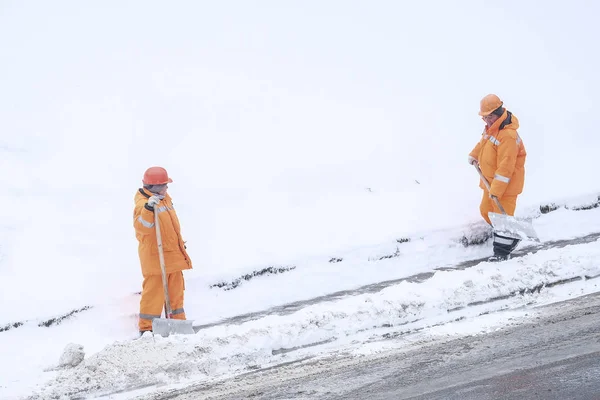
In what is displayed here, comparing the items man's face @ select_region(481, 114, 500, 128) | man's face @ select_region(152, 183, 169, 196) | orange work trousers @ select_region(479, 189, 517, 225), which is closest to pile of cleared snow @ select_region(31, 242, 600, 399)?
orange work trousers @ select_region(479, 189, 517, 225)

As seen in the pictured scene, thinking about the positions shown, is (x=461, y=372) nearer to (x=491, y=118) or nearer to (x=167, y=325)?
(x=167, y=325)

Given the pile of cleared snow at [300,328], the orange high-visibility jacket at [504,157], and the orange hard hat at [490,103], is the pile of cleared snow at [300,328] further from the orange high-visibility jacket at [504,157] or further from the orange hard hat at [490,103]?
the orange hard hat at [490,103]

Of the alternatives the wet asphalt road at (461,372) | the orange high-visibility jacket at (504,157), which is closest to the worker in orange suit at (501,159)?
the orange high-visibility jacket at (504,157)

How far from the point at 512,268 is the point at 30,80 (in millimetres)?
8926

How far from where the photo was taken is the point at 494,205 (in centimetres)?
788

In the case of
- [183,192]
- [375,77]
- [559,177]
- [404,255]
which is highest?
[375,77]

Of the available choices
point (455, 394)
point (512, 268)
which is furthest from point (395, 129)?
point (455, 394)

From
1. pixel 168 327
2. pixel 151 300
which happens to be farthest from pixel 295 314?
pixel 151 300

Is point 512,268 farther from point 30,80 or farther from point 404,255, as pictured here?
point 30,80

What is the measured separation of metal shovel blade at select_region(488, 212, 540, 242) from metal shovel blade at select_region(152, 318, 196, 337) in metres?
3.53

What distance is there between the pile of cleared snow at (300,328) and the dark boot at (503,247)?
1.05 ft

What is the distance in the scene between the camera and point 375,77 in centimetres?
1336

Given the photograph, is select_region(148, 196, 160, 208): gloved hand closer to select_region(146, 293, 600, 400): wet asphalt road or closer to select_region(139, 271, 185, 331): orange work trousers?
select_region(139, 271, 185, 331): orange work trousers

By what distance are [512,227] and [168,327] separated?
12.4ft
